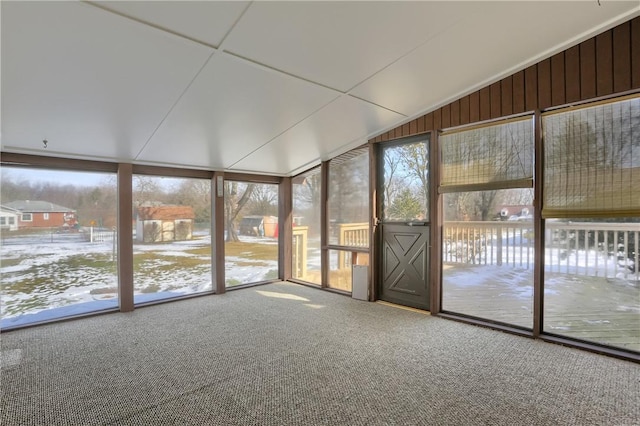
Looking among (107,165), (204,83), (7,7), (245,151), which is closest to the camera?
(7,7)

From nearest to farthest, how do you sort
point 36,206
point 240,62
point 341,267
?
point 240,62 → point 36,206 → point 341,267

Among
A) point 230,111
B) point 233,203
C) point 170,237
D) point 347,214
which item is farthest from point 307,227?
point 230,111

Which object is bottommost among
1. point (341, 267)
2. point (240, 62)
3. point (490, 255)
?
point (341, 267)

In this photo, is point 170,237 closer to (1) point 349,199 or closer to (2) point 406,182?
(1) point 349,199

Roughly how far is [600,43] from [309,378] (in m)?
3.74

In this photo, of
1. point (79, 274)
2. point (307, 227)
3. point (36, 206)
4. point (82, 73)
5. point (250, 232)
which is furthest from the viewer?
point (307, 227)

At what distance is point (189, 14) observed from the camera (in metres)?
1.91

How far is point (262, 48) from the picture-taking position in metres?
2.34

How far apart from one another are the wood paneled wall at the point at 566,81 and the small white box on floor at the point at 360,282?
2.29m

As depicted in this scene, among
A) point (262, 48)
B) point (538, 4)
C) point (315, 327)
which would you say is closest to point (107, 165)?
point (262, 48)

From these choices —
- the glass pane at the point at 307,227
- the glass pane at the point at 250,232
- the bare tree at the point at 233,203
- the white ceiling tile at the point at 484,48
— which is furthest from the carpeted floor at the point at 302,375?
the white ceiling tile at the point at 484,48

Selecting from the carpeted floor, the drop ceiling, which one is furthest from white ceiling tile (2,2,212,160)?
the carpeted floor

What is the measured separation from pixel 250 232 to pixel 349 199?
190 centimetres

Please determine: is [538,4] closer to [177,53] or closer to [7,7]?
[177,53]
